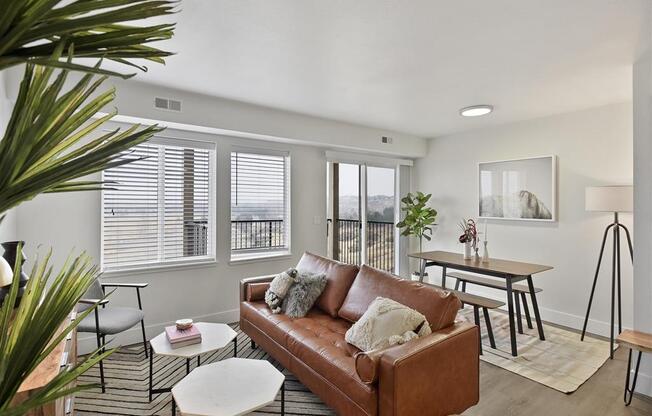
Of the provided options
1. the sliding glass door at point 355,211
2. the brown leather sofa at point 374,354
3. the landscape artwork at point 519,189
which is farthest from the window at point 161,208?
the landscape artwork at point 519,189

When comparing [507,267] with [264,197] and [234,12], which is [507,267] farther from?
[234,12]

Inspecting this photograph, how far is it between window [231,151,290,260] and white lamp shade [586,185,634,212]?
11.1 feet

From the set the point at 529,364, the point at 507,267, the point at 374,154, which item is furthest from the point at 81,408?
the point at 374,154

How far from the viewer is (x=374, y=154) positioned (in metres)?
5.27

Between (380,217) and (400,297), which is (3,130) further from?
(380,217)

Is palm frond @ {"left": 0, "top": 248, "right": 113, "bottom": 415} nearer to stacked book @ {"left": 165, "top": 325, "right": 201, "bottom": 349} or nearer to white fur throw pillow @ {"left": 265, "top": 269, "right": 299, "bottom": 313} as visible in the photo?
stacked book @ {"left": 165, "top": 325, "right": 201, "bottom": 349}

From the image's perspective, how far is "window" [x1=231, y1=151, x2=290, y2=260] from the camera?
4.07 m

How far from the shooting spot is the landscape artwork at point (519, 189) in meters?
4.07

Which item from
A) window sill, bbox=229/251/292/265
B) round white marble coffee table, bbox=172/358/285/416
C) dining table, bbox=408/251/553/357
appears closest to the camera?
round white marble coffee table, bbox=172/358/285/416

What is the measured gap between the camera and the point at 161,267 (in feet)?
11.5

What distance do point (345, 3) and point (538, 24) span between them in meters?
1.24

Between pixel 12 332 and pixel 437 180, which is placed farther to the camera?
pixel 437 180

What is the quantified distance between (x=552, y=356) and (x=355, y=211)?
308 cm

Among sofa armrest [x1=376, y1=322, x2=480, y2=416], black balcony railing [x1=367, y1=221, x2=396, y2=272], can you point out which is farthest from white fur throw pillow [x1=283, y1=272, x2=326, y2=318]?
black balcony railing [x1=367, y1=221, x2=396, y2=272]
